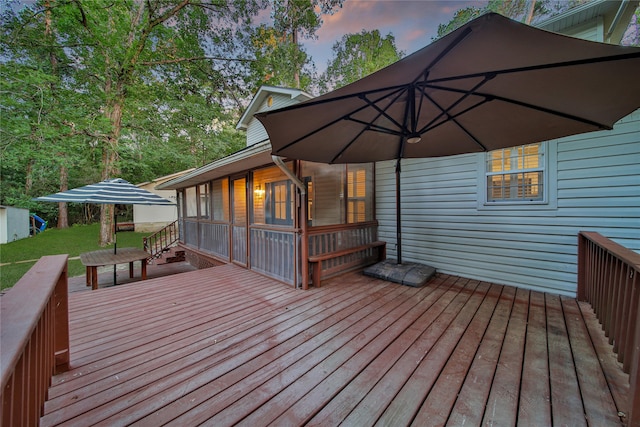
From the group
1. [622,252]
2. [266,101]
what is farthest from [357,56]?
[622,252]

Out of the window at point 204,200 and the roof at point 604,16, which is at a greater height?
the roof at point 604,16

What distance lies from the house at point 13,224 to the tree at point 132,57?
16.8 ft

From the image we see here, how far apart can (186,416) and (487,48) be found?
294 centimetres

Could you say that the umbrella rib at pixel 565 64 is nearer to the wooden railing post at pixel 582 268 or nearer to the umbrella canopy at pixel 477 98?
the umbrella canopy at pixel 477 98

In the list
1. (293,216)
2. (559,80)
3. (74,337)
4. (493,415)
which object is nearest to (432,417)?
(493,415)

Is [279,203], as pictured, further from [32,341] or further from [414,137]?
→ [32,341]

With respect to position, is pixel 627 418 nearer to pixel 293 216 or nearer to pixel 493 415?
pixel 493 415

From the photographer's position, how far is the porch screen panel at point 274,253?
13.2ft

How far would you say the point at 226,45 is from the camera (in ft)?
38.5

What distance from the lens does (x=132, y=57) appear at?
9688 mm

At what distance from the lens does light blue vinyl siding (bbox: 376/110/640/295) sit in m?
3.04

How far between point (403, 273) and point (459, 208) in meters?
1.57

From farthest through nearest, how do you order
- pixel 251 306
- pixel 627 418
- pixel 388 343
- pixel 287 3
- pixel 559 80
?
pixel 287 3 < pixel 251 306 < pixel 388 343 < pixel 559 80 < pixel 627 418

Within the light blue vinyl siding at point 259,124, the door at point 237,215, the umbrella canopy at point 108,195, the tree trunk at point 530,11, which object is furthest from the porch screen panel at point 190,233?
the tree trunk at point 530,11
